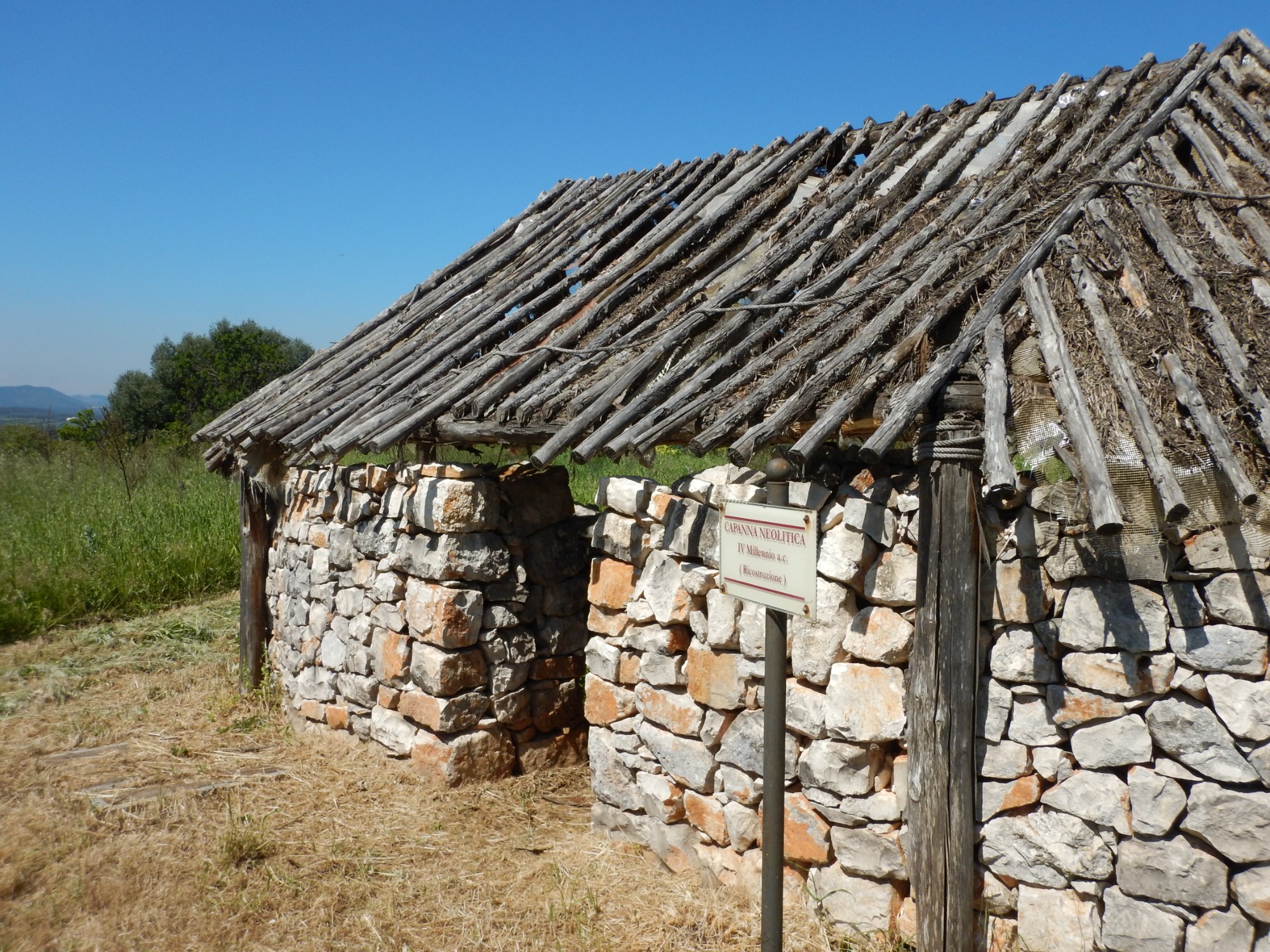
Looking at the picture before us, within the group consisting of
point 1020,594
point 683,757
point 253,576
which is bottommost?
point 683,757

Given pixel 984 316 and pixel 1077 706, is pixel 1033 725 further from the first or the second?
pixel 984 316

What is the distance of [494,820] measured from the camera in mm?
5086

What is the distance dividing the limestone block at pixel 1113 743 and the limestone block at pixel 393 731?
3786 mm

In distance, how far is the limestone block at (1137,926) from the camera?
302 centimetres

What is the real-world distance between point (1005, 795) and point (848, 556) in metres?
→ 1.02

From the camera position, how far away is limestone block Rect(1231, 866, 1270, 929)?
9.46 ft

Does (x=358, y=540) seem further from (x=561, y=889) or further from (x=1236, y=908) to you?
(x=1236, y=908)

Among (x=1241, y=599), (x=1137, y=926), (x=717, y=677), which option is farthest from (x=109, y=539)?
(x=1241, y=599)

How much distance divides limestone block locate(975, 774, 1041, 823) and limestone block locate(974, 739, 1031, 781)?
3 cm

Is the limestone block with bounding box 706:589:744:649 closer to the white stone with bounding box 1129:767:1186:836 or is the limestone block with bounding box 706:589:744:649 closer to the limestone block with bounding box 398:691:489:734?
the white stone with bounding box 1129:767:1186:836

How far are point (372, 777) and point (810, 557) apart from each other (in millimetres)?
3844

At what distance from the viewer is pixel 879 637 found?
3.50 meters

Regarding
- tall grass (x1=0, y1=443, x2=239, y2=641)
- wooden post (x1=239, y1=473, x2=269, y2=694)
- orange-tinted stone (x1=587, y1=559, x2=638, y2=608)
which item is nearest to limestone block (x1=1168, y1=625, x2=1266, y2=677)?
orange-tinted stone (x1=587, y1=559, x2=638, y2=608)

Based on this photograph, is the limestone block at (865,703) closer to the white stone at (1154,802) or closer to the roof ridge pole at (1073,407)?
the white stone at (1154,802)
